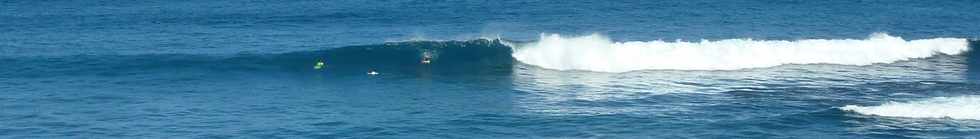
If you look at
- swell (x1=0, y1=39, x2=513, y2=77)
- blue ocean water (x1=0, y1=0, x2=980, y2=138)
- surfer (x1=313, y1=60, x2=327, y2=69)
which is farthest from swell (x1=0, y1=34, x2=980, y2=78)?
surfer (x1=313, y1=60, x2=327, y2=69)

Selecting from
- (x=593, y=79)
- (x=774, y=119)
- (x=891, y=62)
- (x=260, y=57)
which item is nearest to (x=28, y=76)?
(x=260, y=57)

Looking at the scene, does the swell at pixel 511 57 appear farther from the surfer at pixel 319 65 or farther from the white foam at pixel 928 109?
the white foam at pixel 928 109

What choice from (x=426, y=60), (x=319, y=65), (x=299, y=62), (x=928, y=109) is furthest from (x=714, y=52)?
(x=299, y=62)

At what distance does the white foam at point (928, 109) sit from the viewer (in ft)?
236

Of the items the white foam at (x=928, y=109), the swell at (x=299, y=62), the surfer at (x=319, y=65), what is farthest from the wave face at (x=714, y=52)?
the white foam at (x=928, y=109)

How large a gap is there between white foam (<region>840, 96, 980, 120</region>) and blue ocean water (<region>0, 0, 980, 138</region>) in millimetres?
128

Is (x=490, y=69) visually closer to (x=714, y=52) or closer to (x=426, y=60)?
(x=426, y=60)

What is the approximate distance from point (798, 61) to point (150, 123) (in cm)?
3482

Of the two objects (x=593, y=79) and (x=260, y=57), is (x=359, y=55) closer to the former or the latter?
(x=260, y=57)

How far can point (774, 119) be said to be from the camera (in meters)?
71.5

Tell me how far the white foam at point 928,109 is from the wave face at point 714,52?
13288mm

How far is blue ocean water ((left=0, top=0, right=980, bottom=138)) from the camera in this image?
70.9 meters

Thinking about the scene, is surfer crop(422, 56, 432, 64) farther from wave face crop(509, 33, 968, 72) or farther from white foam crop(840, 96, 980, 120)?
white foam crop(840, 96, 980, 120)

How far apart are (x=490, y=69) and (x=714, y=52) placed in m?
11.9
